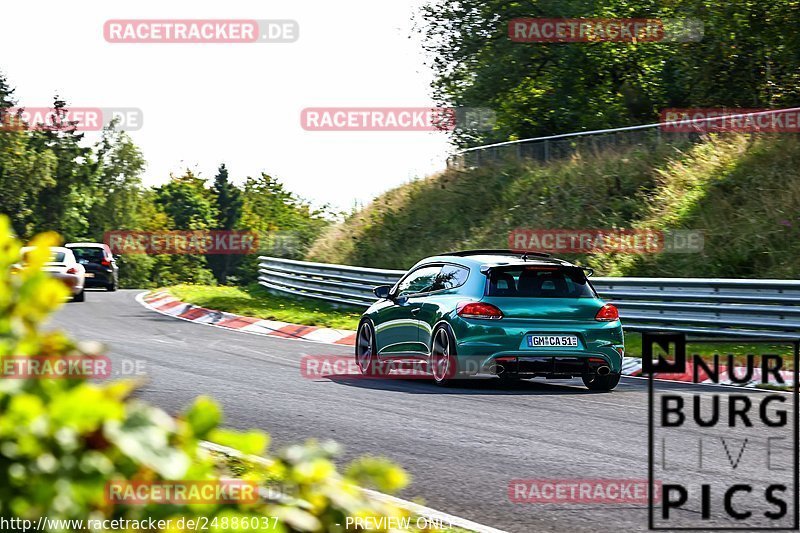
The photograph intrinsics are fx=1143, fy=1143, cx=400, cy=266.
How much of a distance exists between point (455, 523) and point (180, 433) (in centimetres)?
432

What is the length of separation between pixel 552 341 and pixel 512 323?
18.6 inches

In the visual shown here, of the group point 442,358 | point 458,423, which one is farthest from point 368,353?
point 458,423

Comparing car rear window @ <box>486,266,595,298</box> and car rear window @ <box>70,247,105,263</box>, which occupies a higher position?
car rear window @ <box>486,266,595,298</box>

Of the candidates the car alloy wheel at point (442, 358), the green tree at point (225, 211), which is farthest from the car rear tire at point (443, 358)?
the green tree at point (225, 211)

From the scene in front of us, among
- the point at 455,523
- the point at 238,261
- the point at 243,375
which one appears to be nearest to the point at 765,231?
the point at 243,375

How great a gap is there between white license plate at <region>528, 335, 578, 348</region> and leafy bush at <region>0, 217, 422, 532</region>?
397 inches

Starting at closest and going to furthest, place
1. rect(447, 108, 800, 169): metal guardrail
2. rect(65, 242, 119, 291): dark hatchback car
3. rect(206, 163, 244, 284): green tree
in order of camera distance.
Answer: rect(447, 108, 800, 169): metal guardrail < rect(65, 242, 119, 291): dark hatchback car < rect(206, 163, 244, 284): green tree

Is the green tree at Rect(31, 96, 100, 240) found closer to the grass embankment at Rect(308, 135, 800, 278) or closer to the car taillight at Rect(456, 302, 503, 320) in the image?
the grass embankment at Rect(308, 135, 800, 278)

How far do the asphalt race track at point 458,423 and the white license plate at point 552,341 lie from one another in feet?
1.80

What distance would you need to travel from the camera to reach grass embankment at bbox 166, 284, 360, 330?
22750 mm

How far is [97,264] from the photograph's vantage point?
36.3m

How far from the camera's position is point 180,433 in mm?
2043

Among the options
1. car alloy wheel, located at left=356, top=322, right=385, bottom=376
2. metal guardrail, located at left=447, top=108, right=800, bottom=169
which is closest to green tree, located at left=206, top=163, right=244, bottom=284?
metal guardrail, located at left=447, top=108, right=800, bottom=169

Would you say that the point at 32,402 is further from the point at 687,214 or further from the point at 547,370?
the point at 687,214
